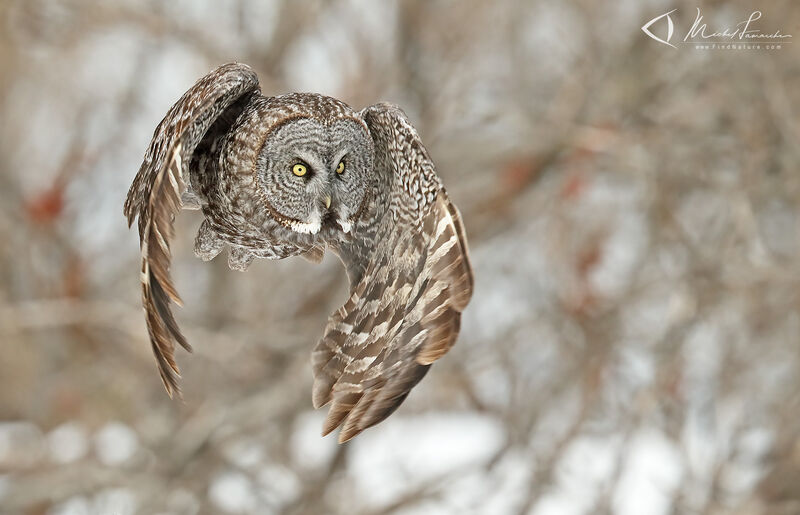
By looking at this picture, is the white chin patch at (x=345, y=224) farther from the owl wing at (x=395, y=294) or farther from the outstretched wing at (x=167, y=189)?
the outstretched wing at (x=167, y=189)

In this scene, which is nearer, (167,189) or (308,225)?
Answer: (167,189)

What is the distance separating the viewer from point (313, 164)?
116 centimetres

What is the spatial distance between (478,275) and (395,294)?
5511 mm

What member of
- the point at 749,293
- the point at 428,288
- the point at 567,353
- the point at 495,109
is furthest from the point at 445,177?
the point at 428,288

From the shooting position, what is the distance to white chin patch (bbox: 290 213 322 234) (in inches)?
44.8

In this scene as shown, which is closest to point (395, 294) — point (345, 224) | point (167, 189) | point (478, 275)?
point (345, 224)

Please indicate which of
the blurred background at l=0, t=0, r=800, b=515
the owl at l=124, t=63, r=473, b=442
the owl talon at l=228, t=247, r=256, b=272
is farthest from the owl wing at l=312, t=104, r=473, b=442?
the blurred background at l=0, t=0, r=800, b=515

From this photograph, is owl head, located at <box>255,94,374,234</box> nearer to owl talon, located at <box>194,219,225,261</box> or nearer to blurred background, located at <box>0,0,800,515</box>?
owl talon, located at <box>194,219,225,261</box>

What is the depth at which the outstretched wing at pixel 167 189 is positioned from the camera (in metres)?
0.88

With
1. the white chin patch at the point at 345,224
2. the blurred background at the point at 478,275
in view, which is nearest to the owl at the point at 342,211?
the white chin patch at the point at 345,224

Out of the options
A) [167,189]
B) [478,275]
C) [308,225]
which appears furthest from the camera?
[478,275]

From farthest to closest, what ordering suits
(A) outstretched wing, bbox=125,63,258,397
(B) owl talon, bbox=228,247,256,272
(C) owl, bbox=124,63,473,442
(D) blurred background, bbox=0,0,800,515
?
(D) blurred background, bbox=0,0,800,515 → (B) owl talon, bbox=228,247,256,272 → (C) owl, bbox=124,63,473,442 → (A) outstretched wing, bbox=125,63,258,397

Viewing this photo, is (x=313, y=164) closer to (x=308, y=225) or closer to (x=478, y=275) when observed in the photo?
(x=308, y=225)

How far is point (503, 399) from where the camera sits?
6770 millimetres
